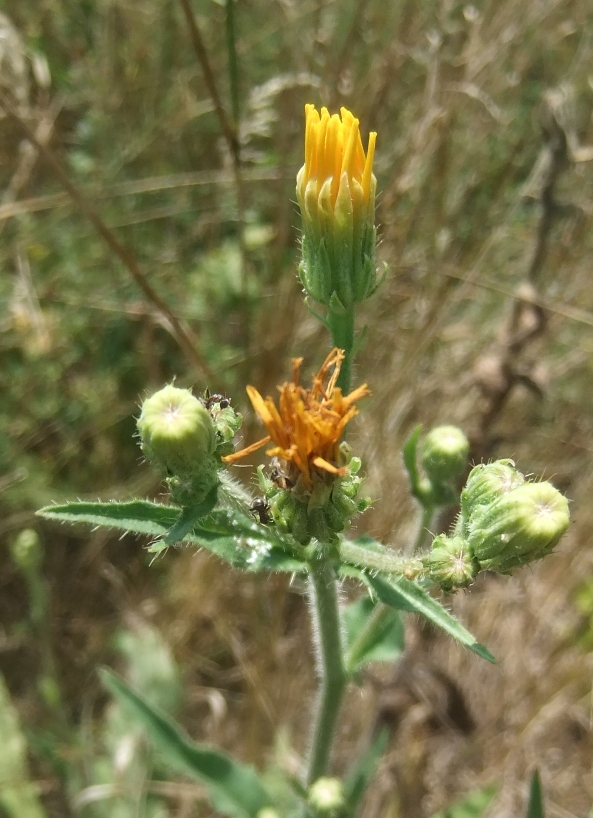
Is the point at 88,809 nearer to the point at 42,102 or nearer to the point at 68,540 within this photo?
the point at 68,540

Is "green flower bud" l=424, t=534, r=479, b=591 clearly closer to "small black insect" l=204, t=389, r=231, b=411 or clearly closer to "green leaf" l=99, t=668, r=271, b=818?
"small black insect" l=204, t=389, r=231, b=411

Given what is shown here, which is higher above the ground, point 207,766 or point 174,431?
point 174,431

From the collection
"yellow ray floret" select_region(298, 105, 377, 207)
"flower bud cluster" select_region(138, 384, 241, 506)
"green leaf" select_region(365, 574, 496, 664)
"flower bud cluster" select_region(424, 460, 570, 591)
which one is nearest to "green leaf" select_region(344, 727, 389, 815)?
"green leaf" select_region(365, 574, 496, 664)

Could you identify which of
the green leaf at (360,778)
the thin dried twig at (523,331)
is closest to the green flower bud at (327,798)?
the green leaf at (360,778)

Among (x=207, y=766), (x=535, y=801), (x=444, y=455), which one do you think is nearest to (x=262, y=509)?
(x=444, y=455)

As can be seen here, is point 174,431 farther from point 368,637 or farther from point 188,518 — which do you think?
point 368,637

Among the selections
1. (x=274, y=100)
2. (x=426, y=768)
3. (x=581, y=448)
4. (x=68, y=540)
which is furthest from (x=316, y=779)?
(x=274, y=100)
